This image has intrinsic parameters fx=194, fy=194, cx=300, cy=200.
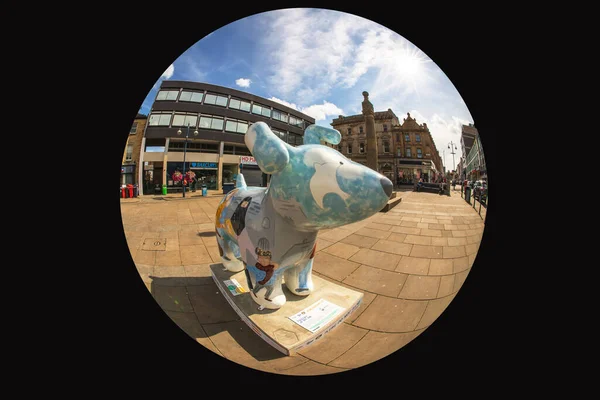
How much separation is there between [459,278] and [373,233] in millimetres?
564

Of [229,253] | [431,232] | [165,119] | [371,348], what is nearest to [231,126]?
[165,119]

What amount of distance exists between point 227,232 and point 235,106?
756 millimetres

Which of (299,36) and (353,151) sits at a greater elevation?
(299,36)

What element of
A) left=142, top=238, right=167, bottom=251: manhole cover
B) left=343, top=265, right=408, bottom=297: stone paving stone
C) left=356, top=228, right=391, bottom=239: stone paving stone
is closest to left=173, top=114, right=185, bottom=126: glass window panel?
left=142, top=238, right=167, bottom=251: manhole cover

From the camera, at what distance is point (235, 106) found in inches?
39.4

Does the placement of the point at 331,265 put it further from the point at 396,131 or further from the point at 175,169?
the point at 175,169

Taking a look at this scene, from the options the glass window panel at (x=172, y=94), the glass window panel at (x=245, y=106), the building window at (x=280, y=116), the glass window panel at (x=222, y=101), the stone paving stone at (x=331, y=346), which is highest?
the glass window panel at (x=172, y=94)

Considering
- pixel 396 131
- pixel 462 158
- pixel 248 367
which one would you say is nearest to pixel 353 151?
pixel 396 131

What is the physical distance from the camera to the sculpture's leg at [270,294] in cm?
116

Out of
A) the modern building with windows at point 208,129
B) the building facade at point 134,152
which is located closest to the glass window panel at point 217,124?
the modern building with windows at point 208,129

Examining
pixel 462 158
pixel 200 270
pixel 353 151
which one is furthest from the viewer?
pixel 200 270

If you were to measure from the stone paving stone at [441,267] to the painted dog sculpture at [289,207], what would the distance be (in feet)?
1.52

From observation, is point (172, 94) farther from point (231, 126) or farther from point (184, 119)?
point (231, 126)

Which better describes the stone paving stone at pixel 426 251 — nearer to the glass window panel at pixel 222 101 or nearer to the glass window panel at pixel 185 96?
the glass window panel at pixel 222 101
